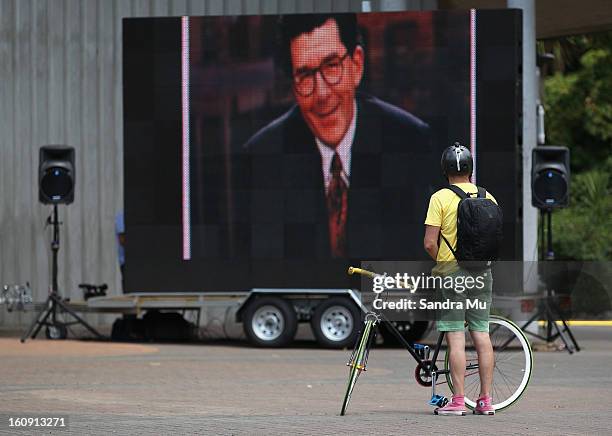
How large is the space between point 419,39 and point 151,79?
3527 millimetres

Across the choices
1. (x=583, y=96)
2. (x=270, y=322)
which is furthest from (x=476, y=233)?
(x=583, y=96)

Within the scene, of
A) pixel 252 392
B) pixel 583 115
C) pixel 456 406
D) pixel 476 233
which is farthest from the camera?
pixel 583 115

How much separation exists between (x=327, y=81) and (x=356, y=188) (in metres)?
1.39

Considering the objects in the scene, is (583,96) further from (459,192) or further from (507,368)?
(459,192)

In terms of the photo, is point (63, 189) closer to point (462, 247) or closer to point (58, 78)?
point (58, 78)

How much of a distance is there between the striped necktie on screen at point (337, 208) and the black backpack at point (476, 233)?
28.0ft

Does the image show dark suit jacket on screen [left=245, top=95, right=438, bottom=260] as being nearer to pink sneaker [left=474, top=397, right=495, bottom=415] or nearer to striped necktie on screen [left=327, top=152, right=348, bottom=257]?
A: striped necktie on screen [left=327, top=152, right=348, bottom=257]

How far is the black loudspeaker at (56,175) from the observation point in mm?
20859

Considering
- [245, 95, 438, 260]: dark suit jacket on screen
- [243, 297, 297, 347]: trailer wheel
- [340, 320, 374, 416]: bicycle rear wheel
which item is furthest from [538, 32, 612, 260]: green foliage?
[340, 320, 374, 416]: bicycle rear wheel

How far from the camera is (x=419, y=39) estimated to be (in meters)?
18.8

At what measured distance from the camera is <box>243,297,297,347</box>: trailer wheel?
19.1 meters

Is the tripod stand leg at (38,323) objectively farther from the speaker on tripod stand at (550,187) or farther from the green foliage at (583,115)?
the green foliage at (583,115)

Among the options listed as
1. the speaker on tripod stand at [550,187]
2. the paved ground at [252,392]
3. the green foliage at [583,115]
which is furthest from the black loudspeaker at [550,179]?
the green foliage at [583,115]

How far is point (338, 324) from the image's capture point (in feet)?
62.0
